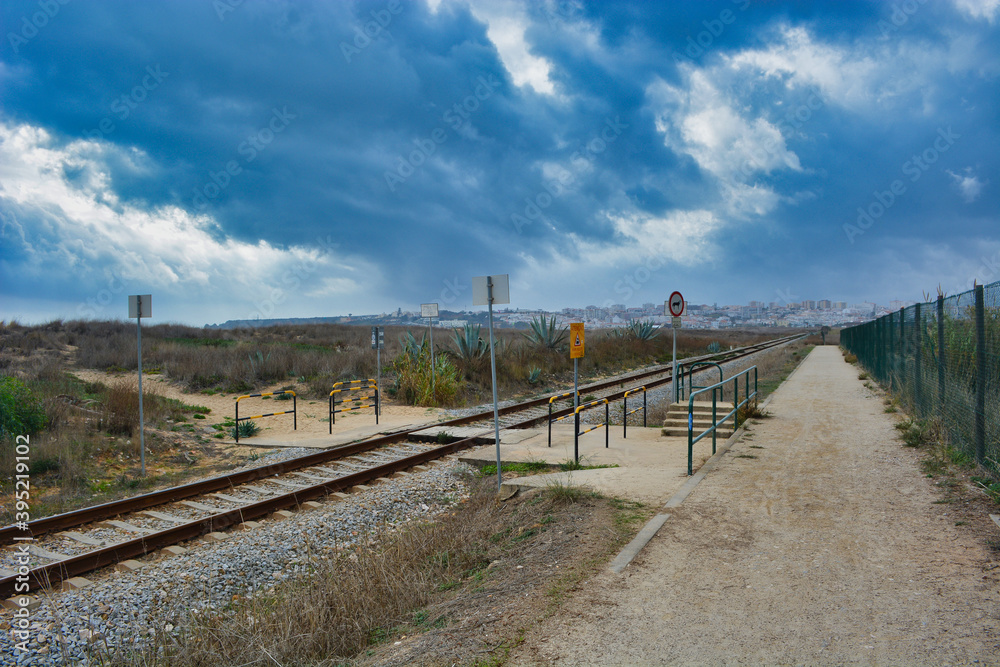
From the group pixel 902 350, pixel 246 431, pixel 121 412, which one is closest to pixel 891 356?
pixel 902 350

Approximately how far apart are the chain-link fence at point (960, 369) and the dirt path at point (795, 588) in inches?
43.7

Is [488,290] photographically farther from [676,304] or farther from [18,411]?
[18,411]

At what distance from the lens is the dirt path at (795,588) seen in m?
3.67

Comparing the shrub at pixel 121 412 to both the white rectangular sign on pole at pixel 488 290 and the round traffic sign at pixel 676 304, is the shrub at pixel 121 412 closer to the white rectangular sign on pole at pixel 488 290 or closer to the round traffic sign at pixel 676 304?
the white rectangular sign on pole at pixel 488 290

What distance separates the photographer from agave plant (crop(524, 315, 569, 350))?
28453 millimetres

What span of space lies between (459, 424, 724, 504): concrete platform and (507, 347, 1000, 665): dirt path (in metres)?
0.72

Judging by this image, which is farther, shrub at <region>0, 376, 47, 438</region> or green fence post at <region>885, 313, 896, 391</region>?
green fence post at <region>885, 313, 896, 391</region>

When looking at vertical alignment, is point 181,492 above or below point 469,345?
below

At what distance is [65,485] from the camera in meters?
10.3

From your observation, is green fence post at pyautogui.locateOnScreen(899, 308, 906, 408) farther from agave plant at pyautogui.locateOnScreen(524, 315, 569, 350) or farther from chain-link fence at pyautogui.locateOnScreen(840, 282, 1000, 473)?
agave plant at pyautogui.locateOnScreen(524, 315, 569, 350)

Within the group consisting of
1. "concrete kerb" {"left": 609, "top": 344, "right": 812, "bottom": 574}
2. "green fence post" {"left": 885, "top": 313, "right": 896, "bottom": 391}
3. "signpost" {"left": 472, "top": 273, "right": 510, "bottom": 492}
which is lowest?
"concrete kerb" {"left": 609, "top": 344, "right": 812, "bottom": 574}

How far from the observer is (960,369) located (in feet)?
28.3

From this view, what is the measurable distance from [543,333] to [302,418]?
1408 cm

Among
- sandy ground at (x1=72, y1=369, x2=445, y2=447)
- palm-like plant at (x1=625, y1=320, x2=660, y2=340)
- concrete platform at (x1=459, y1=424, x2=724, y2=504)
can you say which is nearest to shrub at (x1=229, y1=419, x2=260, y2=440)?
sandy ground at (x1=72, y1=369, x2=445, y2=447)
